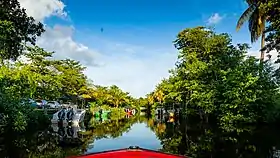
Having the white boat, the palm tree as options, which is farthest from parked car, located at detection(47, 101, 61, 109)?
the palm tree

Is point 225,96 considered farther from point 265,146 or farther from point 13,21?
point 13,21

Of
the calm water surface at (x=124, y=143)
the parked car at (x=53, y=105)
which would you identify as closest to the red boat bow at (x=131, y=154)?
the calm water surface at (x=124, y=143)

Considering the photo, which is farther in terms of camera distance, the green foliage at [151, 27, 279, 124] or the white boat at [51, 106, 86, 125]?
the white boat at [51, 106, 86, 125]

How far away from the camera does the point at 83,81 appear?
4734cm

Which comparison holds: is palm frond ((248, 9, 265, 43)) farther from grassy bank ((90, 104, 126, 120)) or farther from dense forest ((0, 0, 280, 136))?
grassy bank ((90, 104, 126, 120))

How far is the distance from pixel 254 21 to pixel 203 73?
5.82 meters

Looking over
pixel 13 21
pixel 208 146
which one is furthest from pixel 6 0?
pixel 208 146

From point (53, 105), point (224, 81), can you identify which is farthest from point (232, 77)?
point (53, 105)

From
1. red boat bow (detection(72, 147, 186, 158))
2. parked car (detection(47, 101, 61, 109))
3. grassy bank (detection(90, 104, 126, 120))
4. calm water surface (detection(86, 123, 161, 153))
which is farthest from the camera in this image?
grassy bank (detection(90, 104, 126, 120))

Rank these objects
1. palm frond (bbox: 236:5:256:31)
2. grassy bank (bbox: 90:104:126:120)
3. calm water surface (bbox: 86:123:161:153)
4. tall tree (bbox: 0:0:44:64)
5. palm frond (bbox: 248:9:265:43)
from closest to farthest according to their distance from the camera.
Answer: tall tree (bbox: 0:0:44:64) → calm water surface (bbox: 86:123:161:153) → palm frond (bbox: 248:9:265:43) → palm frond (bbox: 236:5:256:31) → grassy bank (bbox: 90:104:126:120)

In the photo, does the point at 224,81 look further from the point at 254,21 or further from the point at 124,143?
the point at 124,143

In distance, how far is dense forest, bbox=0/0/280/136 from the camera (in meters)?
13.1

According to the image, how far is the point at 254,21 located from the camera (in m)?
26.8

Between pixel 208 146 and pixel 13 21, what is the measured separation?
Result: 336 inches
